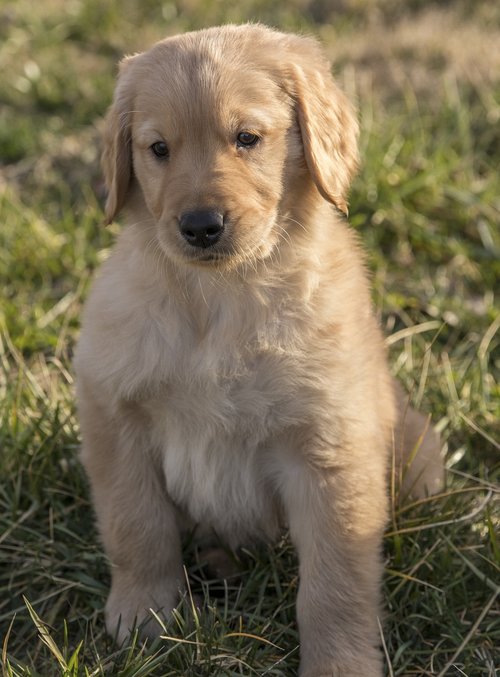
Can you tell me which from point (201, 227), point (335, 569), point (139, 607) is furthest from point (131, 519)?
point (201, 227)

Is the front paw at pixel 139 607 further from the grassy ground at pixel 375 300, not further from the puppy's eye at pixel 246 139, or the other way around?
the puppy's eye at pixel 246 139

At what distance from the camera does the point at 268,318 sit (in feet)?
10.1

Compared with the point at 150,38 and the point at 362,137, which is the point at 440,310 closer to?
the point at 362,137

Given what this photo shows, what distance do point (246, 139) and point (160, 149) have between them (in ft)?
0.84

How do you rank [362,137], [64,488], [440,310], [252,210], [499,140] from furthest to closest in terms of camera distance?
[499,140], [362,137], [440,310], [64,488], [252,210]

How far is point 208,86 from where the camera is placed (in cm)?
284

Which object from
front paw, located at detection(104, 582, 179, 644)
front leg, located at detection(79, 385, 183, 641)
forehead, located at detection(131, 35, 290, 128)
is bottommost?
front paw, located at detection(104, 582, 179, 644)

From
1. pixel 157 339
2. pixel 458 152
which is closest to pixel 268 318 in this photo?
pixel 157 339

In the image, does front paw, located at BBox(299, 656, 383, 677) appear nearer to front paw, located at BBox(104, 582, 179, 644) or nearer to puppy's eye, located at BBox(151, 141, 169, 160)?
front paw, located at BBox(104, 582, 179, 644)

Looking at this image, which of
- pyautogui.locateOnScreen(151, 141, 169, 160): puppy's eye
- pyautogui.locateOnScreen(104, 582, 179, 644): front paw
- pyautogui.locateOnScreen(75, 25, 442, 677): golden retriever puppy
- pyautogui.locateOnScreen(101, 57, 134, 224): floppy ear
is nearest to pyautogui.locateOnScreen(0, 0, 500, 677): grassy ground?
pyautogui.locateOnScreen(104, 582, 179, 644): front paw

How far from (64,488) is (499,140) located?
138 inches

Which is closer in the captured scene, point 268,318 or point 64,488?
point 268,318

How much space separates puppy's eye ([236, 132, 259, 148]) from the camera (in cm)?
291

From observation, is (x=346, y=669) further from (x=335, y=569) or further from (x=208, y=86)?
(x=208, y=86)
